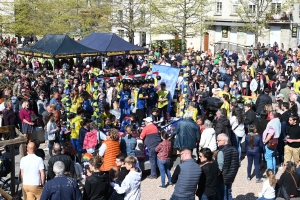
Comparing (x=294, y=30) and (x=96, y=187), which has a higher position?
(x=294, y=30)

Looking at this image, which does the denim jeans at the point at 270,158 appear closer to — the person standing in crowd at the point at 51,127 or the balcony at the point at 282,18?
the person standing in crowd at the point at 51,127

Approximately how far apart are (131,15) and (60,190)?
106 feet

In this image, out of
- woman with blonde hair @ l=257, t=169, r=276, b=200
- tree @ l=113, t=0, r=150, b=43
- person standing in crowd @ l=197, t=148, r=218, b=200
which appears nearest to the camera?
person standing in crowd @ l=197, t=148, r=218, b=200

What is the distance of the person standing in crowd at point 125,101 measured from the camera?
16.1m

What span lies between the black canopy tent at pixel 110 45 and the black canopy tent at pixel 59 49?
592 mm

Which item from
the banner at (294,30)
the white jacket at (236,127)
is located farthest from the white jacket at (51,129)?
the banner at (294,30)

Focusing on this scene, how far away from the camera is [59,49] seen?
74.5 ft

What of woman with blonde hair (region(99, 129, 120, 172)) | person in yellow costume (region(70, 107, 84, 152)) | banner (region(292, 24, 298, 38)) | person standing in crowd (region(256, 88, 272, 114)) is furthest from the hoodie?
banner (region(292, 24, 298, 38))

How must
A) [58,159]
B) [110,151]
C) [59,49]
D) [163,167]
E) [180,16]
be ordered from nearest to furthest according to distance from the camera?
[58,159]
[110,151]
[163,167]
[59,49]
[180,16]

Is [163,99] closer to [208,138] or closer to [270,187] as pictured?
[208,138]

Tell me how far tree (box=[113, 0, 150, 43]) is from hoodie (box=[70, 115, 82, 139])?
2618 cm

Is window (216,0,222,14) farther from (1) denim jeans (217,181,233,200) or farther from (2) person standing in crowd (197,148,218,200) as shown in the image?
(2) person standing in crowd (197,148,218,200)

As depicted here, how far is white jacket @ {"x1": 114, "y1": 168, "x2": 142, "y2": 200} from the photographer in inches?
329

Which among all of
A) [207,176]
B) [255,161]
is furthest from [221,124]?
[207,176]
